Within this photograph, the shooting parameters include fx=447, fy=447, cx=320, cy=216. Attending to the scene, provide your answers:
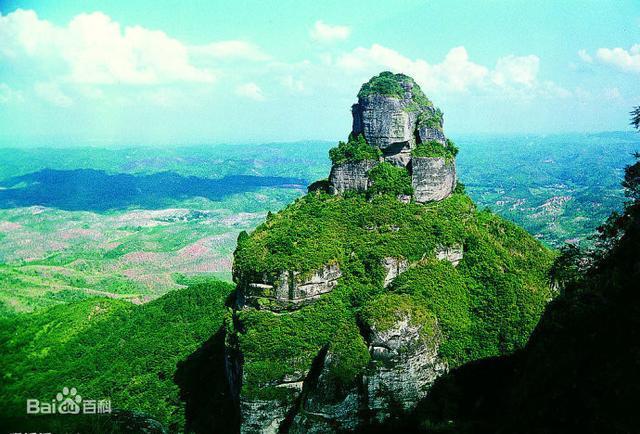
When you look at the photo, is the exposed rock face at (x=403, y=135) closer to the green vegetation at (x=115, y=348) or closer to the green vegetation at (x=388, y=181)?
the green vegetation at (x=388, y=181)

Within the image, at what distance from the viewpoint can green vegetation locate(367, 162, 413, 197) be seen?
3419 centimetres

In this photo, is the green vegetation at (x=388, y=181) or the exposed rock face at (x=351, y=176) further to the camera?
the exposed rock face at (x=351, y=176)

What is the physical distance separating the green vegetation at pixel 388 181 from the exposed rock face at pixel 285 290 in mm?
9566

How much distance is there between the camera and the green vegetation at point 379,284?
2467 centimetres

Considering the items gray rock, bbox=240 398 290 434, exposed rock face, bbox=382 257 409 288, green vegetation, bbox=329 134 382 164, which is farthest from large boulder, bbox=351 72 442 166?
gray rock, bbox=240 398 290 434

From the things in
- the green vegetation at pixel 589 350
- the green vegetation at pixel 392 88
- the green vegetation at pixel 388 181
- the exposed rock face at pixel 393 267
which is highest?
the green vegetation at pixel 392 88

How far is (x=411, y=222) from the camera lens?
31.5 metres

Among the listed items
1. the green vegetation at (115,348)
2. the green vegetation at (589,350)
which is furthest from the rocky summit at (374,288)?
the green vegetation at (115,348)

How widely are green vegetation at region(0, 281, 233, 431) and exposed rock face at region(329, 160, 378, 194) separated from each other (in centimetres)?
1714

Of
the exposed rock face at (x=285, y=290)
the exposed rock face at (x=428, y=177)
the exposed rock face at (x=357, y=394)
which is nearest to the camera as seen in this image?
the exposed rock face at (x=357, y=394)

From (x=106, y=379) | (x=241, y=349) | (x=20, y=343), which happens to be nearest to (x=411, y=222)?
(x=241, y=349)

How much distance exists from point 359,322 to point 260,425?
7645 millimetres

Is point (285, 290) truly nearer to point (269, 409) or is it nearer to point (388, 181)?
point (269, 409)

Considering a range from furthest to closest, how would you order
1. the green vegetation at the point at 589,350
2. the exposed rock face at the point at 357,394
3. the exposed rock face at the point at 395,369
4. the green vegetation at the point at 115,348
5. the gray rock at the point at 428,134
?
1. the gray rock at the point at 428,134
2. the green vegetation at the point at 115,348
3. the exposed rock face at the point at 395,369
4. the exposed rock face at the point at 357,394
5. the green vegetation at the point at 589,350
